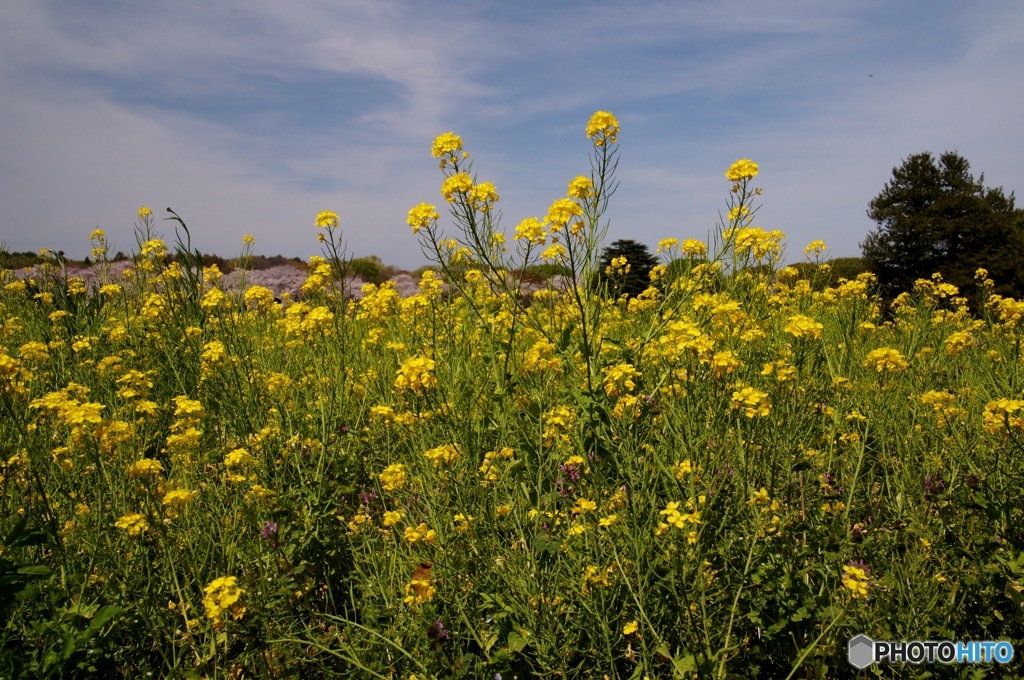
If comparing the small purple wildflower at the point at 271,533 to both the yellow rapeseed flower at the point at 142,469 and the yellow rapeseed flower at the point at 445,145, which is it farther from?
the yellow rapeseed flower at the point at 445,145

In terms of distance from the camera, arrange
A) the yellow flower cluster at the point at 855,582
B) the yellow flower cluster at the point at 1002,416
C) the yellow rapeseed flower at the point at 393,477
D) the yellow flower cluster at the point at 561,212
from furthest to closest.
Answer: the yellow flower cluster at the point at 561,212 → the yellow rapeseed flower at the point at 393,477 → the yellow flower cluster at the point at 1002,416 → the yellow flower cluster at the point at 855,582

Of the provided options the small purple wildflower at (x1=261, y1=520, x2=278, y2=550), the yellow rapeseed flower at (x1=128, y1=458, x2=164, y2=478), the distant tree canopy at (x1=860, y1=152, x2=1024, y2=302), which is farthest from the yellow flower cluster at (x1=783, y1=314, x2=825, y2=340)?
the distant tree canopy at (x1=860, y1=152, x2=1024, y2=302)

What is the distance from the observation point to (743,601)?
190 cm

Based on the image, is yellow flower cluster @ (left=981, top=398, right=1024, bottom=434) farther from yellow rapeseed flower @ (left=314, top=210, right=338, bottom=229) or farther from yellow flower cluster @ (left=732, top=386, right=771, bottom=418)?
yellow rapeseed flower @ (left=314, top=210, right=338, bottom=229)

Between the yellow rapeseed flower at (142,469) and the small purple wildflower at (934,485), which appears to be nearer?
the yellow rapeseed flower at (142,469)

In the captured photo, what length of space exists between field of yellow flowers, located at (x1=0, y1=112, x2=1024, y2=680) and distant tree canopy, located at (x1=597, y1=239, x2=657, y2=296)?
2.52 ft

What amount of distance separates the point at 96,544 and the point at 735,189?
2886 millimetres

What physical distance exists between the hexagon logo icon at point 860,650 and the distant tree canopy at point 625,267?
74.7 inches

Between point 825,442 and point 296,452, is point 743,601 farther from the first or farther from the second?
point 296,452

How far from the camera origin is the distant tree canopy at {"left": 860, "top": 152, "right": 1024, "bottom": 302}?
44.2 feet

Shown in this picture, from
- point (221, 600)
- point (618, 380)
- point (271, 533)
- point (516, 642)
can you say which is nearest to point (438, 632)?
point (516, 642)

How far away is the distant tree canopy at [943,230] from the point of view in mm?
13484

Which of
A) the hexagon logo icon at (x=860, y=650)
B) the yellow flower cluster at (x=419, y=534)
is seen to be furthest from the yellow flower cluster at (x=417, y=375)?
the hexagon logo icon at (x=860, y=650)

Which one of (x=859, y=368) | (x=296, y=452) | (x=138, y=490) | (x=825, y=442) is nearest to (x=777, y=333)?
(x=859, y=368)
